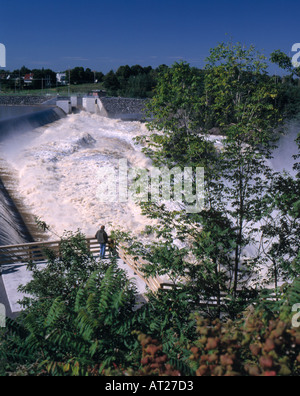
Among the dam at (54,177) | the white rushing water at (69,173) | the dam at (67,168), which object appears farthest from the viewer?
the white rushing water at (69,173)

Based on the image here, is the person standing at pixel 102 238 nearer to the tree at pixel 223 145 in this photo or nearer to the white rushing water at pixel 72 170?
the white rushing water at pixel 72 170

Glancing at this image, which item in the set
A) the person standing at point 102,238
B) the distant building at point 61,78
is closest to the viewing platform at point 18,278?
the person standing at point 102,238

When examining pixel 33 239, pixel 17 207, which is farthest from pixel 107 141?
pixel 33 239

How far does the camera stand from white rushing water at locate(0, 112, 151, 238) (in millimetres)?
15609

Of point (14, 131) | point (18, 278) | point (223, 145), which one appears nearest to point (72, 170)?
point (14, 131)

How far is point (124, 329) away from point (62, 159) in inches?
829

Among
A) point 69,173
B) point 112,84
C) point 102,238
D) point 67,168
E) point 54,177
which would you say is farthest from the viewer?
point 112,84

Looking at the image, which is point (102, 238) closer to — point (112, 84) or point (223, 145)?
point (223, 145)

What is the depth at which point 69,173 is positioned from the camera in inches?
832

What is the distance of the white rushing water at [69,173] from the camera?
15609mm

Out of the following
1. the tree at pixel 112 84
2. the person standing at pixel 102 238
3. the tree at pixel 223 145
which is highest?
the tree at pixel 112 84

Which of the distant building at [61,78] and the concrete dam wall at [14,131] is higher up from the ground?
the distant building at [61,78]

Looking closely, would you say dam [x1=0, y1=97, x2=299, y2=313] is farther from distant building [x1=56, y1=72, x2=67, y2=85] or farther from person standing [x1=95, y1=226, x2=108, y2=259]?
distant building [x1=56, y1=72, x2=67, y2=85]
